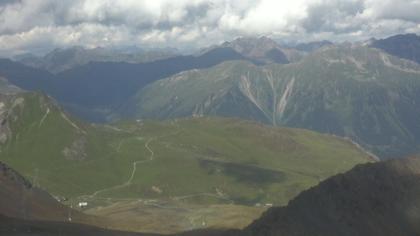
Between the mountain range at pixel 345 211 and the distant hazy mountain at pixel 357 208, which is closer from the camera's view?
the mountain range at pixel 345 211

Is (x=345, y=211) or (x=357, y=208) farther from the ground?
(x=345, y=211)

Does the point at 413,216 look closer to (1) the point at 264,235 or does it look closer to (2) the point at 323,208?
(2) the point at 323,208

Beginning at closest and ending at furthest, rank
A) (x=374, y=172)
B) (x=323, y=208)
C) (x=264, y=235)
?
(x=264, y=235) < (x=323, y=208) < (x=374, y=172)

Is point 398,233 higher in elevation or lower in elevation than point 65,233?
lower

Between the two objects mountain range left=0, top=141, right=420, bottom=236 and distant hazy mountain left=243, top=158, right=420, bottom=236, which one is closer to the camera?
mountain range left=0, top=141, right=420, bottom=236

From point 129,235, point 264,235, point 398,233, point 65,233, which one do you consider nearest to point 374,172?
point 398,233

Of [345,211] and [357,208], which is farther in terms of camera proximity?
[357,208]

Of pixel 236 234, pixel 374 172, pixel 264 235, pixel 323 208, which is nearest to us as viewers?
pixel 264 235

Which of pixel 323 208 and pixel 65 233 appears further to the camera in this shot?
pixel 323 208
